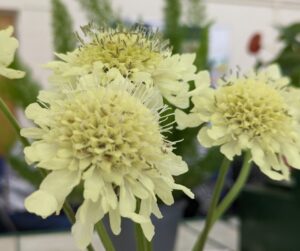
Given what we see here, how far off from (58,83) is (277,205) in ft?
1.50

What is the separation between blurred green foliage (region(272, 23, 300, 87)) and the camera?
63 cm

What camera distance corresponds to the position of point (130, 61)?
0.93 ft

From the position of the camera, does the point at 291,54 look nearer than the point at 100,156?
No

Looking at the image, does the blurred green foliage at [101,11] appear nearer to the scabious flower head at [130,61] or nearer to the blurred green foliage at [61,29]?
the blurred green foliage at [61,29]

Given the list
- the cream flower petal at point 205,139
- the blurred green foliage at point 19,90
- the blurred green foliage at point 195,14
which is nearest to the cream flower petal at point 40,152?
the cream flower petal at point 205,139

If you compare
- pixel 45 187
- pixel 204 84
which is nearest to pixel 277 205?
pixel 204 84

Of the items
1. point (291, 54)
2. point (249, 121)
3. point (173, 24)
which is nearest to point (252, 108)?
point (249, 121)

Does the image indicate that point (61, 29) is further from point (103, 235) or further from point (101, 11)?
point (103, 235)

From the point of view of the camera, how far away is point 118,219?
22cm

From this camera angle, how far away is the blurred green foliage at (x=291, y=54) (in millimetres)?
629

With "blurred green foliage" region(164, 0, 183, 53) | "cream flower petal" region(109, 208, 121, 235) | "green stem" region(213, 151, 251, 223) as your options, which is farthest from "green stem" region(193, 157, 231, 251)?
"blurred green foliage" region(164, 0, 183, 53)

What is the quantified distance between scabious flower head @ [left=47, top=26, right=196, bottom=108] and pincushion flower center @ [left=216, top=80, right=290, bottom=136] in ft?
0.09

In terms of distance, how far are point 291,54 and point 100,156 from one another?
0.51 metres

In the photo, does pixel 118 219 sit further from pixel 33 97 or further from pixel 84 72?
pixel 33 97
